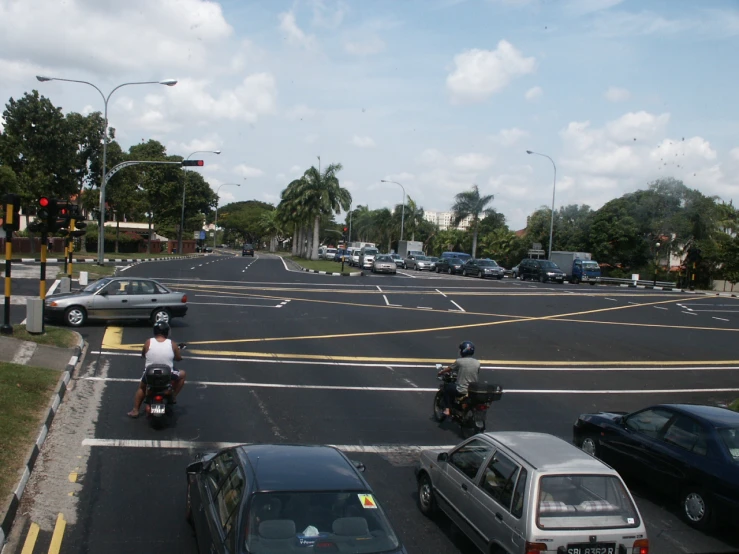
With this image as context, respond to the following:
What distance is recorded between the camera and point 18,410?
9898 millimetres

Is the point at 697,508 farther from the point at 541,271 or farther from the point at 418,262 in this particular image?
the point at 418,262

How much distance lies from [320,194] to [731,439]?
66310 mm

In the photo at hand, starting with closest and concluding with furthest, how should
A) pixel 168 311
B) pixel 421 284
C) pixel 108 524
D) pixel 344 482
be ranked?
pixel 344 482
pixel 108 524
pixel 168 311
pixel 421 284

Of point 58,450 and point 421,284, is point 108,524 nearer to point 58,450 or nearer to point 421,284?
point 58,450

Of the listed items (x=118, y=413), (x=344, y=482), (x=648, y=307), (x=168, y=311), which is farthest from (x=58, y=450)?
(x=648, y=307)

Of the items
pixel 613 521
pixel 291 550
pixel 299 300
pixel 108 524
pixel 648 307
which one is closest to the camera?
pixel 291 550

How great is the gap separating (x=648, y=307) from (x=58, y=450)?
2983cm

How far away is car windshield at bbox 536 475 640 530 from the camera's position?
5.81 metres

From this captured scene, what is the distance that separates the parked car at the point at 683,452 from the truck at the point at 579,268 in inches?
1734

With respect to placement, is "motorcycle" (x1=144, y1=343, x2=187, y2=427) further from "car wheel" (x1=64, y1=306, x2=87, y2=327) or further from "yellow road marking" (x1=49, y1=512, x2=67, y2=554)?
"car wheel" (x1=64, y1=306, x2=87, y2=327)

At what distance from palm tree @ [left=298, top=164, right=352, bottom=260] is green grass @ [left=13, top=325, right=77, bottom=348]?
5608 centimetres

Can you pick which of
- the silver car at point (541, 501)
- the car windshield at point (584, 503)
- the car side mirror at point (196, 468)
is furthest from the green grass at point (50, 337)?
the car windshield at point (584, 503)

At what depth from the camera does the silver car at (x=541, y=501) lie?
18.8 feet

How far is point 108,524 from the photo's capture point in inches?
269
